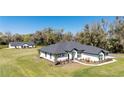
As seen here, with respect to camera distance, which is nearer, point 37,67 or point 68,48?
point 37,67

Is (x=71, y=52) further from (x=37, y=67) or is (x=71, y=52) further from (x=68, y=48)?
(x=37, y=67)

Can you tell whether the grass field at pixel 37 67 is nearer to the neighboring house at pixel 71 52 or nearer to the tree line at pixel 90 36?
the neighboring house at pixel 71 52

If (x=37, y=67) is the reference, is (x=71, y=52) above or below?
above

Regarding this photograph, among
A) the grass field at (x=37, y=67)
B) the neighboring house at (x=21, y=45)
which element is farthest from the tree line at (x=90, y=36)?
the grass field at (x=37, y=67)

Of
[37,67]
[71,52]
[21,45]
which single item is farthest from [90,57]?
[21,45]
